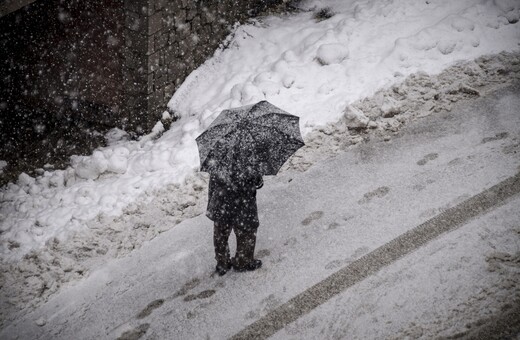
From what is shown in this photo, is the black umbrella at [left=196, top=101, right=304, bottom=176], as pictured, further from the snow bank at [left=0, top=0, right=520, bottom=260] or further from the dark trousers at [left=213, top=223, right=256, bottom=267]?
the snow bank at [left=0, top=0, right=520, bottom=260]

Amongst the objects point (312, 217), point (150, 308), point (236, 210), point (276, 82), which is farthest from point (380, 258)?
point (276, 82)

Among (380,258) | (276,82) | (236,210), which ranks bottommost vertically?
(380,258)

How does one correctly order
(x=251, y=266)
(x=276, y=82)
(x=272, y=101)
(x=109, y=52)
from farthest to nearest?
(x=109, y=52) < (x=276, y=82) < (x=272, y=101) < (x=251, y=266)

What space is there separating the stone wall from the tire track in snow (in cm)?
425

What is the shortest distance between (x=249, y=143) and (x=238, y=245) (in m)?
1.06

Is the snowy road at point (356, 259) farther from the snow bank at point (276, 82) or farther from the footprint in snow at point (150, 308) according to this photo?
the snow bank at point (276, 82)

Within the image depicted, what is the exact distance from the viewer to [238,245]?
12.5ft

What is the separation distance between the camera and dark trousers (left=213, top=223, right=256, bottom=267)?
146 inches

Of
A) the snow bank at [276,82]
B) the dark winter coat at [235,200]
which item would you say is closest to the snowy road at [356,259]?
the dark winter coat at [235,200]

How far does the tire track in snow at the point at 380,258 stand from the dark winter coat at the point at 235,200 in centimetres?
78

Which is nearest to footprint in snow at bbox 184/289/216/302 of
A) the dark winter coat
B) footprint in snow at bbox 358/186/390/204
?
the dark winter coat

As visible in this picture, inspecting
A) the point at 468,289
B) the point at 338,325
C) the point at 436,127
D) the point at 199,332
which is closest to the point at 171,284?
the point at 199,332

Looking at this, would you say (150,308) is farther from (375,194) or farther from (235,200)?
(375,194)

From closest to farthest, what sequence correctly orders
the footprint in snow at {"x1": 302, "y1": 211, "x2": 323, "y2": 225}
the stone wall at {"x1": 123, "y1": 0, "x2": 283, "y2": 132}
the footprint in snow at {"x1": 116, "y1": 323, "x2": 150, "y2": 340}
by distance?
the footprint in snow at {"x1": 116, "y1": 323, "x2": 150, "y2": 340} < the footprint in snow at {"x1": 302, "y1": 211, "x2": 323, "y2": 225} < the stone wall at {"x1": 123, "y1": 0, "x2": 283, "y2": 132}
